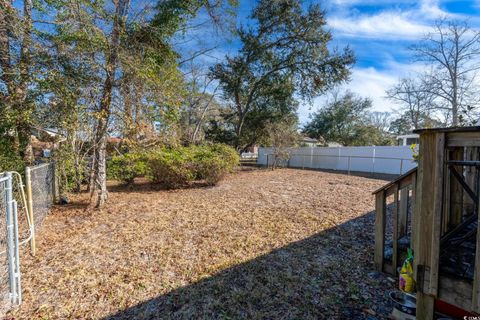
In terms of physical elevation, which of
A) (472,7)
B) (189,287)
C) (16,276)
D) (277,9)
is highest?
(277,9)

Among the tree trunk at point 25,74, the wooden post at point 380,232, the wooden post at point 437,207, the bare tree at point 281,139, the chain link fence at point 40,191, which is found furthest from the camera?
the bare tree at point 281,139

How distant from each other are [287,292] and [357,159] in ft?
44.2

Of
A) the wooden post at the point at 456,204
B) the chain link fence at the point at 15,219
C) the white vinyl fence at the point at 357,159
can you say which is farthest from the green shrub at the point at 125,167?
the white vinyl fence at the point at 357,159

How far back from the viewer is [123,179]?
25.2 feet

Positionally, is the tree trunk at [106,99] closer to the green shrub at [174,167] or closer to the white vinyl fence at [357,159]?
the green shrub at [174,167]

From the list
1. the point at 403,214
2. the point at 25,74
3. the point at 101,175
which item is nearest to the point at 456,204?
the point at 403,214

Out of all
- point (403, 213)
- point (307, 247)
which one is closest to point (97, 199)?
point (307, 247)

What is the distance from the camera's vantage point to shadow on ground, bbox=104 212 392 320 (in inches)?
83.9

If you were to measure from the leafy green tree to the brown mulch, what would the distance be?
35.3ft

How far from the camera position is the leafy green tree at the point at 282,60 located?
1292 cm

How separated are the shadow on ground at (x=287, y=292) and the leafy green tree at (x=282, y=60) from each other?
12.6 meters

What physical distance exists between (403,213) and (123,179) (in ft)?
24.6

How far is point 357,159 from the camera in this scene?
14.1 m

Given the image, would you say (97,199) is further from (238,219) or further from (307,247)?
(307,247)
